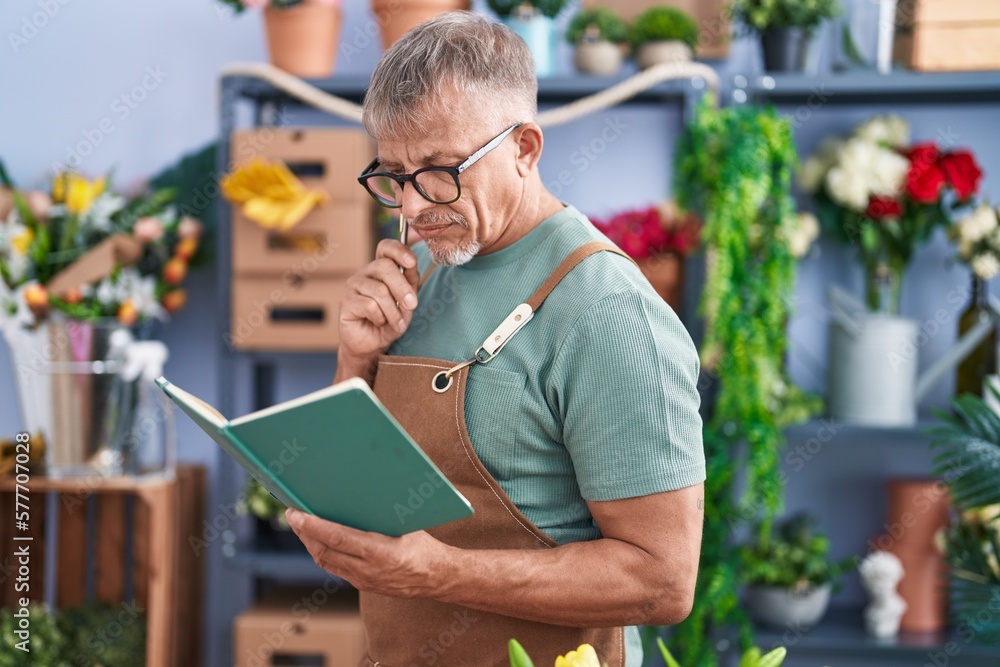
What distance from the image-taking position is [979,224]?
2.47 m

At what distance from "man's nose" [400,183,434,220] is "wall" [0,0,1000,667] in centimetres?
167

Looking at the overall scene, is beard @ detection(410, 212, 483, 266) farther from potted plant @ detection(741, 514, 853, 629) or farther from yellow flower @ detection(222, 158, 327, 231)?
potted plant @ detection(741, 514, 853, 629)

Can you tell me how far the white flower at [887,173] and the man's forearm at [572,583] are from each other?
1719 millimetres

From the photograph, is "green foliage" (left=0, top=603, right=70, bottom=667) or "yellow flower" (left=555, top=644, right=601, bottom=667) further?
"green foliage" (left=0, top=603, right=70, bottom=667)

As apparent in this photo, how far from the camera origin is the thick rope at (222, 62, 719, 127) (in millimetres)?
2393

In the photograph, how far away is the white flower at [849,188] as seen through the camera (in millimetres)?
2480

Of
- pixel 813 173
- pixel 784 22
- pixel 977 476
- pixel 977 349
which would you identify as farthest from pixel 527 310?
pixel 977 349

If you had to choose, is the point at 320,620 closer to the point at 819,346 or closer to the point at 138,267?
the point at 138,267

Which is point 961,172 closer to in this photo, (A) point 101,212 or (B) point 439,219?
(B) point 439,219

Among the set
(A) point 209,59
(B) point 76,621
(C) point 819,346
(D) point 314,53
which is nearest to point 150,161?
(A) point 209,59

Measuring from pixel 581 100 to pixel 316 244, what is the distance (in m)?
0.79

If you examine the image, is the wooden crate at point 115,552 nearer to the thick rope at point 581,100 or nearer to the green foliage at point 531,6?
the thick rope at point 581,100

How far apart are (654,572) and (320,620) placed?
164 centimetres

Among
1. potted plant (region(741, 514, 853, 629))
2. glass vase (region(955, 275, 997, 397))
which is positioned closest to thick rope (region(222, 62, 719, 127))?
glass vase (region(955, 275, 997, 397))
